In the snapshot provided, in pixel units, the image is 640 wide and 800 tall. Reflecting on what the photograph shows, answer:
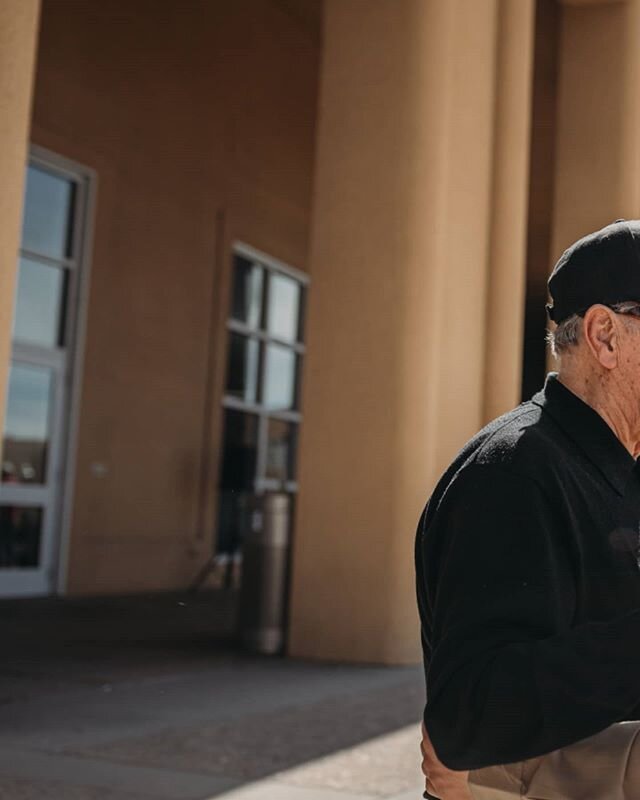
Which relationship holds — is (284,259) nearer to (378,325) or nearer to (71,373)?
(71,373)

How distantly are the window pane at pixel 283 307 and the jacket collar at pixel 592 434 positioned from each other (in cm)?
1564

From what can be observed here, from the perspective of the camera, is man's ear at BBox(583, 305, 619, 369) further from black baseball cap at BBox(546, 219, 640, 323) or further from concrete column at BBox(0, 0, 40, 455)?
concrete column at BBox(0, 0, 40, 455)

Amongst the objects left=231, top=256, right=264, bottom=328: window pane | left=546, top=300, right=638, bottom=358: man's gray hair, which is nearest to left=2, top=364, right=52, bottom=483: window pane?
left=231, top=256, right=264, bottom=328: window pane

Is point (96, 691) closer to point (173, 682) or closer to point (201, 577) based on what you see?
point (173, 682)

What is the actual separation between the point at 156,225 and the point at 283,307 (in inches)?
141

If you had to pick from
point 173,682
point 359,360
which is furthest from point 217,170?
point 173,682

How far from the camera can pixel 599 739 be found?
5.73 feet

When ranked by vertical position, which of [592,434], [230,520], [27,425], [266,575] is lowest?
[266,575]

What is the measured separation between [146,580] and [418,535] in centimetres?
1292

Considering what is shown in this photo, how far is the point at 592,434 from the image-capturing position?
1.99 meters

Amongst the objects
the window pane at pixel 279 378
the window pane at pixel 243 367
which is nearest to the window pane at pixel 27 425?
the window pane at pixel 243 367

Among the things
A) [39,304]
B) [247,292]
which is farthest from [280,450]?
[39,304]

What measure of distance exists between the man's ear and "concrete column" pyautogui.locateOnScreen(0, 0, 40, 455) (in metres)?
3.87

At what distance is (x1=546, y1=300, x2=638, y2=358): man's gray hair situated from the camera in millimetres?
1944
